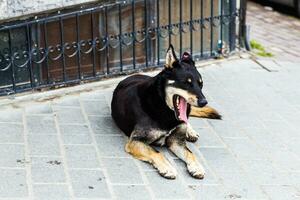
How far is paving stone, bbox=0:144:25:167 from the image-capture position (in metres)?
5.55

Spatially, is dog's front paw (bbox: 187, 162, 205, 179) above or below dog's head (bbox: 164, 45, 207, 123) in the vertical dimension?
below

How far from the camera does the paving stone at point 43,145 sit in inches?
228

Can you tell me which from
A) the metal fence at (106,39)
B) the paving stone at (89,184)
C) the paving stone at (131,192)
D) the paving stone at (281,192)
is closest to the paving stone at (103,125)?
the paving stone at (89,184)

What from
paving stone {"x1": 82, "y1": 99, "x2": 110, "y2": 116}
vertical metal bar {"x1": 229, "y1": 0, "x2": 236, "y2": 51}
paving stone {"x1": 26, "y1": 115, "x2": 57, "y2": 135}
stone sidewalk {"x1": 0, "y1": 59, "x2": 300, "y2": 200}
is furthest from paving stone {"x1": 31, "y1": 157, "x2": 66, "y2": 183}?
vertical metal bar {"x1": 229, "y1": 0, "x2": 236, "y2": 51}

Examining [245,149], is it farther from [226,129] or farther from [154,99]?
[154,99]

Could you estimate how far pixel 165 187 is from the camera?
535 centimetres

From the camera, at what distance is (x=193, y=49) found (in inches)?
342

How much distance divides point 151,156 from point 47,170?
92 centimetres

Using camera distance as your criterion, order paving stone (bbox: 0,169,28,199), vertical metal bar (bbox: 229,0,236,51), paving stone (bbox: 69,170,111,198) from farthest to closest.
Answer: vertical metal bar (bbox: 229,0,236,51), paving stone (bbox: 69,170,111,198), paving stone (bbox: 0,169,28,199)

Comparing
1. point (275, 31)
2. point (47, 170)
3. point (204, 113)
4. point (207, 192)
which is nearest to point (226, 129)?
point (204, 113)

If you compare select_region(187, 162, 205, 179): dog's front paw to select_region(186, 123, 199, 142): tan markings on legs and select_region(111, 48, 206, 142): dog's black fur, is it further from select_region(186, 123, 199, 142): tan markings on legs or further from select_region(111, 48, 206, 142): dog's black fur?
select_region(186, 123, 199, 142): tan markings on legs

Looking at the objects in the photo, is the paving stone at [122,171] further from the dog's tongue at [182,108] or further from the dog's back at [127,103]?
the dog's tongue at [182,108]

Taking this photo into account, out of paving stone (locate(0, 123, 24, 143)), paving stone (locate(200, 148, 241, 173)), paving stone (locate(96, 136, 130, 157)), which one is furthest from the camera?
paving stone (locate(0, 123, 24, 143))

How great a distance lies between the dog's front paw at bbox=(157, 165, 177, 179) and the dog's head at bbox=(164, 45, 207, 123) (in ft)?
1.50
